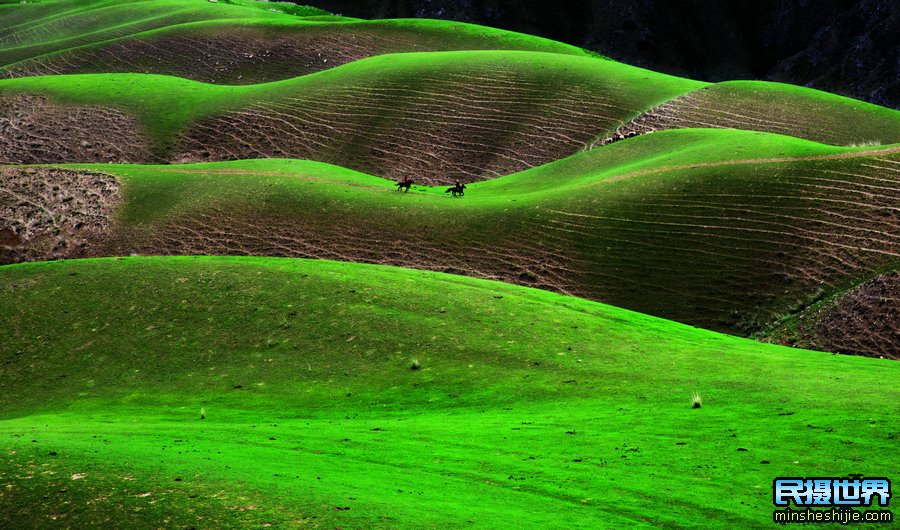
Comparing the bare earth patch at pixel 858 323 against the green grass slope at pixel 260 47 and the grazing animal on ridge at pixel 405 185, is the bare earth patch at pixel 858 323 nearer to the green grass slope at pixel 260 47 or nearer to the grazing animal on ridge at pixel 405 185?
the grazing animal on ridge at pixel 405 185

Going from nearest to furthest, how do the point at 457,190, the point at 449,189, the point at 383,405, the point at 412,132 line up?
the point at 383,405 < the point at 457,190 < the point at 449,189 < the point at 412,132

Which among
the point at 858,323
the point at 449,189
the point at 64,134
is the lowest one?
the point at 858,323

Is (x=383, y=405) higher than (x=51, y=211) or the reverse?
the reverse

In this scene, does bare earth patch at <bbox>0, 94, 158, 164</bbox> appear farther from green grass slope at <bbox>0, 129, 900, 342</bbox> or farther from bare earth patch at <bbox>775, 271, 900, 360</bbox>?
bare earth patch at <bbox>775, 271, 900, 360</bbox>

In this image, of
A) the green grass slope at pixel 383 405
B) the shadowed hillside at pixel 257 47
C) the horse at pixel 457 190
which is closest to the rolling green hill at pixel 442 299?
the green grass slope at pixel 383 405

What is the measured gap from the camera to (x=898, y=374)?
23.4 metres

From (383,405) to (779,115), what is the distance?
164ft

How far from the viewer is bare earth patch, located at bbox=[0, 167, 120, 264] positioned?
45.3m

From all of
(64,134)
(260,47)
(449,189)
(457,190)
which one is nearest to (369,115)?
(64,134)

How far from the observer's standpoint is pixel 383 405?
77.2 ft

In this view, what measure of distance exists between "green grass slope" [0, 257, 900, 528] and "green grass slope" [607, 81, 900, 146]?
35.3m

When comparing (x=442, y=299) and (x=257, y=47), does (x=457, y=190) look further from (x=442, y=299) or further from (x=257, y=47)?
(x=257, y=47)

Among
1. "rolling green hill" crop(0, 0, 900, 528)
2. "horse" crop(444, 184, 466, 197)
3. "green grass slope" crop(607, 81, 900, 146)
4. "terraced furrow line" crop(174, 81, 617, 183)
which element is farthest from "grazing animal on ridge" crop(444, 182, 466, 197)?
"green grass slope" crop(607, 81, 900, 146)

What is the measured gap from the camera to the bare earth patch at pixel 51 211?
149 feet
